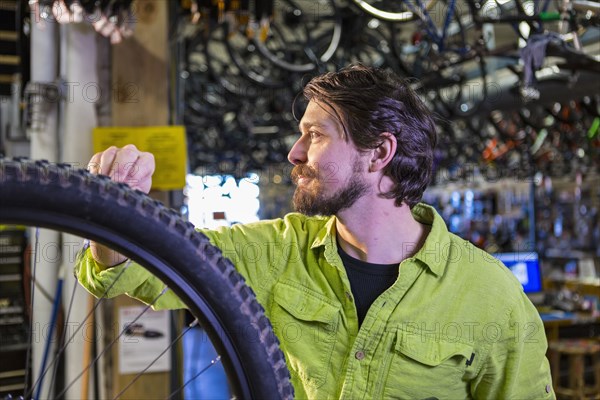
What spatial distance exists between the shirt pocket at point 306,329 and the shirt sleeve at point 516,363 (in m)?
0.34

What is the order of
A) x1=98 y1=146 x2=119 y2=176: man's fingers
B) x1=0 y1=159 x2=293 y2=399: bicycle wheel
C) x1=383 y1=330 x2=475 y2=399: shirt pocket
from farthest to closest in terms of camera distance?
x1=383 y1=330 x2=475 y2=399: shirt pocket, x1=98 y1=146 x2=119 y2=176: man's fingers, x1=0 y1=159 x2=293 y2=399: bicycle wheel

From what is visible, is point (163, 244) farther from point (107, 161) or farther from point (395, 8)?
point (395, 8)

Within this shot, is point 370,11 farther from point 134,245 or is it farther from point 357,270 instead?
point 134,245

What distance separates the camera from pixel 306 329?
4.80 ft

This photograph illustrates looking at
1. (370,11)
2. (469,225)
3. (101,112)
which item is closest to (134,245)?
(101,112)

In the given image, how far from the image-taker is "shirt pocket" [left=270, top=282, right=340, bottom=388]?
144cm

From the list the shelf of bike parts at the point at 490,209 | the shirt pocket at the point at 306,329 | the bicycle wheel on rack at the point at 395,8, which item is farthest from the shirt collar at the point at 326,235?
the shelf of bike parts at the point at 490,209

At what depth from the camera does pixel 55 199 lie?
75 centimetres

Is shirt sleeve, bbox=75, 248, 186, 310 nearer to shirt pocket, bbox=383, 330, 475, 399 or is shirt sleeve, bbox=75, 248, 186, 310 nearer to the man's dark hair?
shirt pocket, bbox=383, 330, 475, 399

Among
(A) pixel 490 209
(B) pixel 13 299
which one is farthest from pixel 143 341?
(A) pixel 490 209

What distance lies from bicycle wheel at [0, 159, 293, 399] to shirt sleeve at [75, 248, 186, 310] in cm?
40

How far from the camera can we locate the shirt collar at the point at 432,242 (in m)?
1.48

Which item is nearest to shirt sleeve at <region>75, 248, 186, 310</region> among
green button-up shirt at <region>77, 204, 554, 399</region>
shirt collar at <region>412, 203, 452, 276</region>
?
green button-up shirt at <region>77, 204, 554, 399</region>

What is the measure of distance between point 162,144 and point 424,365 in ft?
4.50
